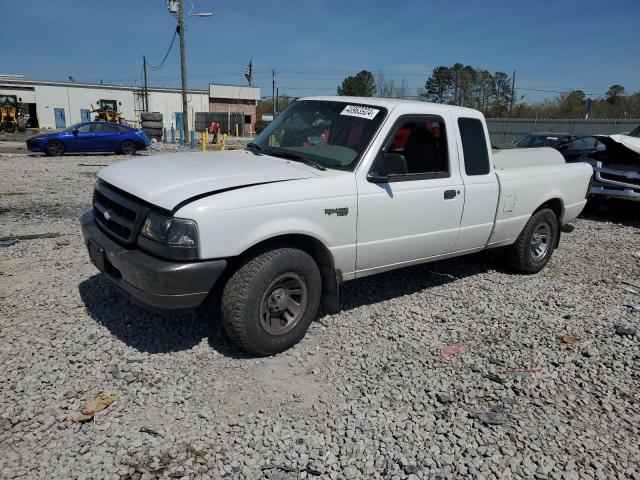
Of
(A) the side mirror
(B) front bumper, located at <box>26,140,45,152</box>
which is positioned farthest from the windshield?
(B) front bumper, located at <box>26,140,45,152</box>

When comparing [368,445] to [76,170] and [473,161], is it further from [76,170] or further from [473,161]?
[76,170]

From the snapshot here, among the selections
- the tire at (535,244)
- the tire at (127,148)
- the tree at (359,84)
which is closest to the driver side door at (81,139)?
the tire at (127,148)

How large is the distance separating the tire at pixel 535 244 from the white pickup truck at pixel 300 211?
418 mm

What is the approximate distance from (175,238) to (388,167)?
1.76 metres

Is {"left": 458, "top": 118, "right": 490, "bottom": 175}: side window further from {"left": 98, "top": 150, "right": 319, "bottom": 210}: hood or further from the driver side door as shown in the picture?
the driver side door

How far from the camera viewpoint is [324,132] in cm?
433

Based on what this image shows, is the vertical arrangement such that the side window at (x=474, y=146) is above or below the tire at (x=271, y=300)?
above

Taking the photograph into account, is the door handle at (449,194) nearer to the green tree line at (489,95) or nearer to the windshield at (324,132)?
the windshield at (324,132)

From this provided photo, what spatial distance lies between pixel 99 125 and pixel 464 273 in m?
17.8

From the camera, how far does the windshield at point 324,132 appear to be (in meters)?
4.00

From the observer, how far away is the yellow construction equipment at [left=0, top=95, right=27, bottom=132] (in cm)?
3575

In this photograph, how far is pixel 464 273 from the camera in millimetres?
5895

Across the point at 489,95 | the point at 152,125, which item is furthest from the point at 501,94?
the point at 152,125

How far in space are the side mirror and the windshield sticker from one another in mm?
458
